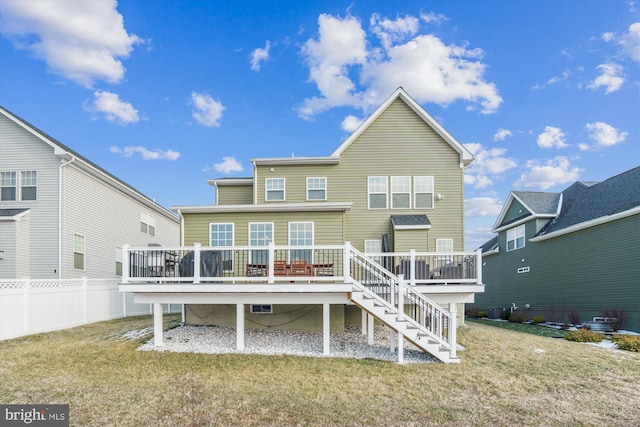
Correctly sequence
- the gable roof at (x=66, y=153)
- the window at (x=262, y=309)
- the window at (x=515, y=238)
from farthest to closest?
the window at (x=515, y=238), the gable roof at (x=66, y=153), the window at (x=262, y=309)

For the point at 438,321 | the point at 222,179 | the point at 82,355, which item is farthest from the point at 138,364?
the point at 222,179

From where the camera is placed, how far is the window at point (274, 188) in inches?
630

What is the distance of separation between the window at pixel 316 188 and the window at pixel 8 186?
37.5 ft

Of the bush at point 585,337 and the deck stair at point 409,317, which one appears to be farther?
the bush at point 585,337

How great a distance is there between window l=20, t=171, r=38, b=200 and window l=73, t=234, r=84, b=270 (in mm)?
2181

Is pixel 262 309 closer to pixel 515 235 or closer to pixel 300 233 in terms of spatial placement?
pixel 300 233

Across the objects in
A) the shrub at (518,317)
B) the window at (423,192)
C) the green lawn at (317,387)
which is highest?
the window at (423,192)

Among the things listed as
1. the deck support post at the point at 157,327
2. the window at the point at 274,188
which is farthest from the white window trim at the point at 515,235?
the deck support post at the point at 157,327

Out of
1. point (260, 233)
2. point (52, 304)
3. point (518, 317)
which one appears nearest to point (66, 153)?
point (52, 304)

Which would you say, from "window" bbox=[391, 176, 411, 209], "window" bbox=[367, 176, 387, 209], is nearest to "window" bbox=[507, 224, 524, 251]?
"window" bbox=[391, 176, 411, 209]

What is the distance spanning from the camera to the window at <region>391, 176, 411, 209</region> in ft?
51.2

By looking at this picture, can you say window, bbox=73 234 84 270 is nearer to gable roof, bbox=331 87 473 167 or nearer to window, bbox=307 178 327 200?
window, bbox=307 178 327 200

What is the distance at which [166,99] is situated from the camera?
1855 cm

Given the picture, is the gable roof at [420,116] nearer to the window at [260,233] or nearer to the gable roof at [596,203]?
the window at [260,233]
